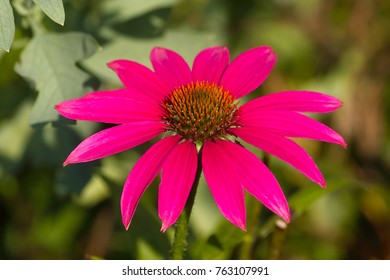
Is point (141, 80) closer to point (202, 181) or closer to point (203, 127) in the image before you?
point (203, 127)

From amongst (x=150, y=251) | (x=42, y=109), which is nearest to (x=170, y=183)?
(x=42, y=109)

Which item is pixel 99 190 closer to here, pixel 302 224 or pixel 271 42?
pixel 302 224

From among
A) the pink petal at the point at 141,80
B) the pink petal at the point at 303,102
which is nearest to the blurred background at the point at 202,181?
the pink petal at the point at 141,80

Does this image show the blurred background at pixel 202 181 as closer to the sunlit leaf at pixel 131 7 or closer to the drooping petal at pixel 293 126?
the sunlit leaf at pixel 131 7
